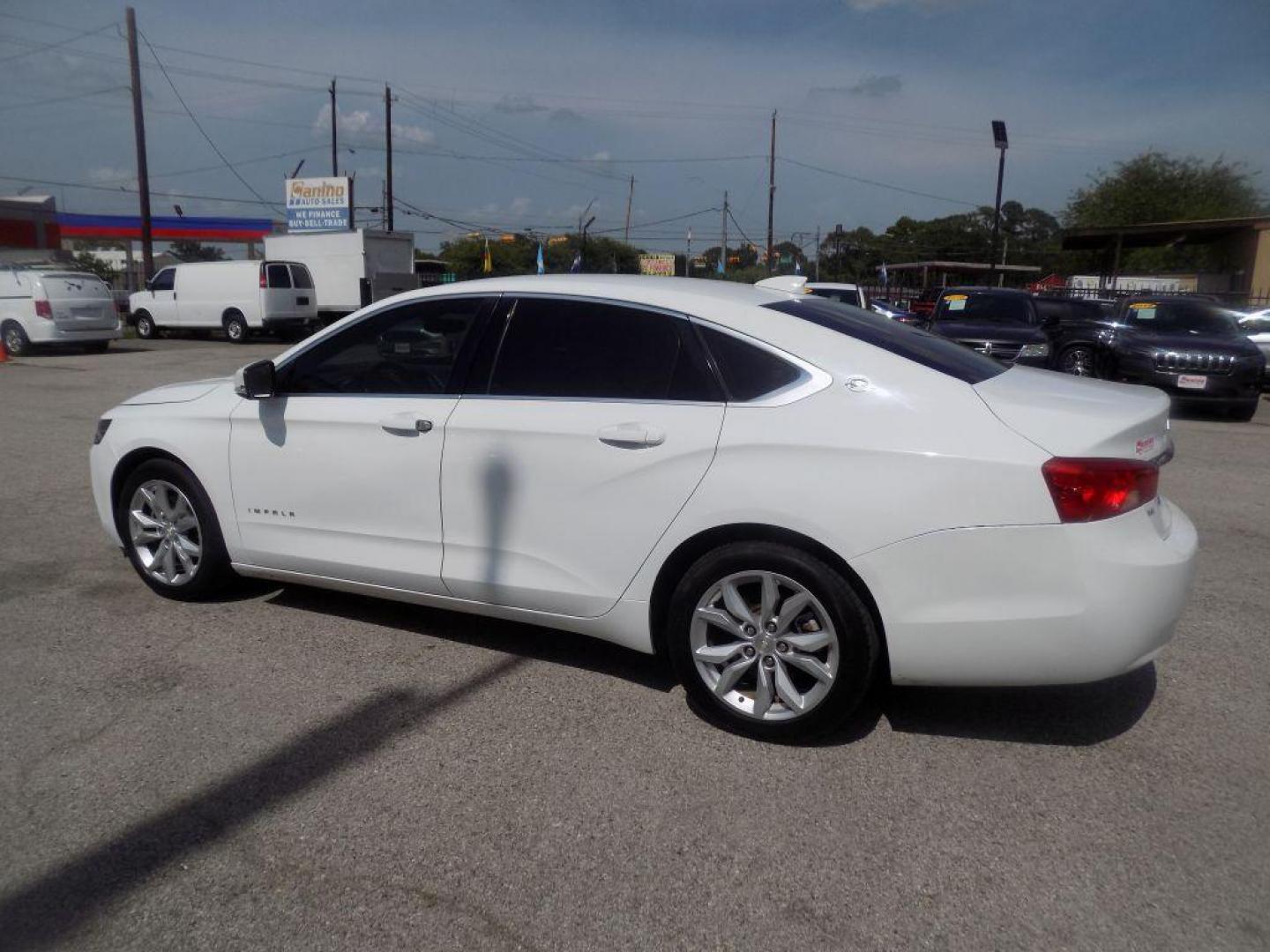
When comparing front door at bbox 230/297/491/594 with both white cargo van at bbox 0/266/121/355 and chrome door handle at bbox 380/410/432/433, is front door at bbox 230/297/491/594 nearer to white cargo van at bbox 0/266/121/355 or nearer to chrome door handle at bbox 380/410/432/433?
chrome door handle at bbox 380/410/432/433

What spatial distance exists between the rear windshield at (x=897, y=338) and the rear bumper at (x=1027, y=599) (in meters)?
0.68

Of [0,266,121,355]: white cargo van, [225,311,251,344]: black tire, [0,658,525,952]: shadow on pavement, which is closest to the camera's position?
[0,658,525,952]: shadow on pavement

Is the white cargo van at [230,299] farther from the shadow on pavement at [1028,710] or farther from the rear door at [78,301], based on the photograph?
the shadow on pavement at [1028,710]

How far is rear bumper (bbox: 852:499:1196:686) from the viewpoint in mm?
3225

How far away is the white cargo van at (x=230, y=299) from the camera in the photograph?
82.5 feet

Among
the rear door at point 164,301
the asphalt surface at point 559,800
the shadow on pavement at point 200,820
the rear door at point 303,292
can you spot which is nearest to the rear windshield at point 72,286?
the rear door at point 164,301

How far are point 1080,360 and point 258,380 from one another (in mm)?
12596

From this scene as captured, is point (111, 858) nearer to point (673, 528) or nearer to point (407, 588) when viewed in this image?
point (407, 588)

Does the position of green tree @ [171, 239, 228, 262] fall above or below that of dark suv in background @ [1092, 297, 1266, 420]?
above

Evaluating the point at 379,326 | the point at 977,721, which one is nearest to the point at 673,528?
the point at 977,721

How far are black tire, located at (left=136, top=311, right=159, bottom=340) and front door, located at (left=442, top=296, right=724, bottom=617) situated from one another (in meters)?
25.9

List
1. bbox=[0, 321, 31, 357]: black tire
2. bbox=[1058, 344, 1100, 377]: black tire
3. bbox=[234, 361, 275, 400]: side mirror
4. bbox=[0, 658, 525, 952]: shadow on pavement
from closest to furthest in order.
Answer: bbox=[0, 658, 525, 952]: shadow on pavement, bbox=[234, 361, 275, 400]: side mirror, bbox=[1058, 344, 1100, 377]: black tire, bbox=[0, 321, 31, 357]: black tire

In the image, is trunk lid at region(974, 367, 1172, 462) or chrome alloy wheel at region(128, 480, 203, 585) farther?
chrome alloy wheel at region(128, 480, 203, 585)

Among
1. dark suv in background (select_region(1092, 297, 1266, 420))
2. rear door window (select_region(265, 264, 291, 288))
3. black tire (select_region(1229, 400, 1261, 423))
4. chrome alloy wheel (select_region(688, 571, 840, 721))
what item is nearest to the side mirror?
chrome alloy wheel (select_region(688, 571, 840, 721))
